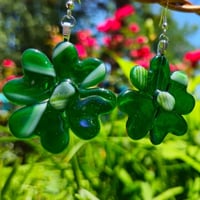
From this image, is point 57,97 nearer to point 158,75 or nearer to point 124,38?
point 158,75

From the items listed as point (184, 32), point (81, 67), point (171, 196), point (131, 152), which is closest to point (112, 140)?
point (131, 152)

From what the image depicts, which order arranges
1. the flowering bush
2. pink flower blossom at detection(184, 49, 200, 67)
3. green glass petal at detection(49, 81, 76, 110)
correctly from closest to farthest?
green glass petal at detection(49, 81, 76, 110) → pink flower blossom at detection(184, 49, 200, 67) → the flowering bush

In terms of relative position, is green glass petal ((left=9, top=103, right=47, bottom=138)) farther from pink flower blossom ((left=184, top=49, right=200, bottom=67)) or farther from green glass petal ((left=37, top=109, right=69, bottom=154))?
pink flower blossom ((left=184, top=49, right=200, bottom=67))

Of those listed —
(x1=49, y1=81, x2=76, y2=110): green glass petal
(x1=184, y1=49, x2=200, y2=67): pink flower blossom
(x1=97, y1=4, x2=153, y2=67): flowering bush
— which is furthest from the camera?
(x1=97, y1=4, x2=153, y2=67): flowering bush

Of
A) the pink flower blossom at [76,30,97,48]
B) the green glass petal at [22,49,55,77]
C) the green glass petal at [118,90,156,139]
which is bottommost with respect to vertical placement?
the pink flower blossom at [76,30,97,48]

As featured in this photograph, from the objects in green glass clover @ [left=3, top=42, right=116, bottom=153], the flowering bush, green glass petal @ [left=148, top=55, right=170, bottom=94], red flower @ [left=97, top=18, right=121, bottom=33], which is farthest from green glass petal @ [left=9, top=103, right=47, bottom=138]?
red flower @ [left=97, top=18, right=121, bottom=33]

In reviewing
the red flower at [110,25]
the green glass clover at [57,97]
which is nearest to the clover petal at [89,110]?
the green glass clover at [57,97]

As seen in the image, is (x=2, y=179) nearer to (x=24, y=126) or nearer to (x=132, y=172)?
(x=132, y=172)

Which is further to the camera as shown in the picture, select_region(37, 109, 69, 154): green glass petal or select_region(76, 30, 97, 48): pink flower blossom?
select_region(76, 30, 97, 48): pink flower blossom
